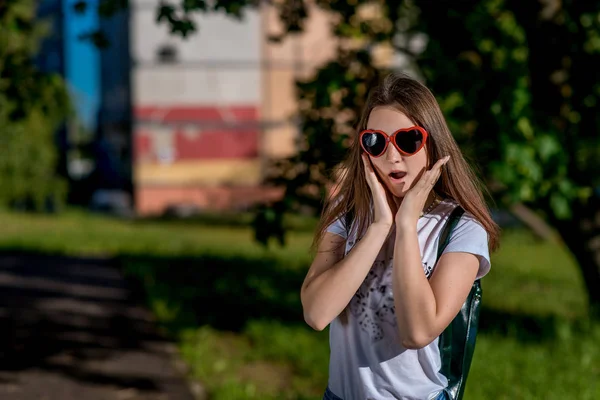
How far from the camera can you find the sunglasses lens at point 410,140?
1.98m

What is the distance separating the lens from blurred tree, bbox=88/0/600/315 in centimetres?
548

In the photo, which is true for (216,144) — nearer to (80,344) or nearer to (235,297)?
(235,297)

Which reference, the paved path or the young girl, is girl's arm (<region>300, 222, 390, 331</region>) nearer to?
the young girl

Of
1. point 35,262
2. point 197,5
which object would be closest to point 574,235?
point 197,5

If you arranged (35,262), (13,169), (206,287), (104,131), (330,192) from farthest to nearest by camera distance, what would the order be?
(104,131)
(13,169)
(35,262)
(206,287)
(330,192)

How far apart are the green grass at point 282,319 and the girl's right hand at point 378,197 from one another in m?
1.19

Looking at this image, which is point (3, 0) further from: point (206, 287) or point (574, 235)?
point (574, 235)

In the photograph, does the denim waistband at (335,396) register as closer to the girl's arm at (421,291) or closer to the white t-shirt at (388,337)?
the white t-shirt at (388,337)

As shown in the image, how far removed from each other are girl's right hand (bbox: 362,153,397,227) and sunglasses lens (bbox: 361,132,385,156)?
2 cm

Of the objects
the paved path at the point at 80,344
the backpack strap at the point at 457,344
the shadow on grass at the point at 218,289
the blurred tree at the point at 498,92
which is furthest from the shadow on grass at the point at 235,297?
the backpack strap at the point at 457,344

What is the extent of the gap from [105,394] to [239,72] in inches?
805

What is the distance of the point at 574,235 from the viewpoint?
739 cm

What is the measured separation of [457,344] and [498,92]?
386 centimetres

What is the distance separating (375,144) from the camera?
2010mm
